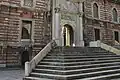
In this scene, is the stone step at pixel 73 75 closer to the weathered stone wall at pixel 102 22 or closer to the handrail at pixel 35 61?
the handrail at pixel 35 61

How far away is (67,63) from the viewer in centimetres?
809

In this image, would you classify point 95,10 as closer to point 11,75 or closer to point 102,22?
point 102,22

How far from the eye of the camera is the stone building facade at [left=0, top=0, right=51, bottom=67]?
13359 millimetres

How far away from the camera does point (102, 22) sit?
2000cm

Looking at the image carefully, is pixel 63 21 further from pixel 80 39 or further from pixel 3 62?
pixel 3 62

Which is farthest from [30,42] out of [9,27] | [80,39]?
[80,39]

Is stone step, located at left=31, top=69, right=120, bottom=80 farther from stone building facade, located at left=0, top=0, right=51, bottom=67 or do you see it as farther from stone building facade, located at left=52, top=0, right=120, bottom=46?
stone building facade, located at left=52, top=0, right=120, bottom=46

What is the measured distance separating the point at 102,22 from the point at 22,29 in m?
10.3

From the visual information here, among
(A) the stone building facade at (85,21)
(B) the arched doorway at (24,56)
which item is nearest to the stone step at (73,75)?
(B) the arched doorway at (24,56)

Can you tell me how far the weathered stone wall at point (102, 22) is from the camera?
60.0 ft

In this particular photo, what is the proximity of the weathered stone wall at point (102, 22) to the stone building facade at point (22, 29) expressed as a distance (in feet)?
16.3

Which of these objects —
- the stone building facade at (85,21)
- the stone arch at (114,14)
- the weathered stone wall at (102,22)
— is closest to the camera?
the stone building facade at (85,21)

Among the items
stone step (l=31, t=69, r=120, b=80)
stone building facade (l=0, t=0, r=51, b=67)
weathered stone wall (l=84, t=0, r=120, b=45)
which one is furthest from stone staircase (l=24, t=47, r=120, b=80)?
weathered stone wall (l=84, t=0, r=120, b=45)

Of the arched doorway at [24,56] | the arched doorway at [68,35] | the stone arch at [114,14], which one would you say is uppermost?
the stone arch at [114,14]
